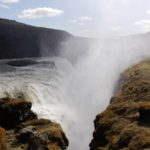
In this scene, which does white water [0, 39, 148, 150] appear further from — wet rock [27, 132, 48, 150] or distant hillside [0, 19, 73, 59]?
distant hillside [0, 19, 73, 59]

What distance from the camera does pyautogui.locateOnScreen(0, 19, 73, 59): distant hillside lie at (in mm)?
48188

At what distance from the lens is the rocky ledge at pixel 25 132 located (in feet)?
23.1

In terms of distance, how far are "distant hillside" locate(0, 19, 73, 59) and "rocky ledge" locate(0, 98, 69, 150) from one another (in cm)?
3657

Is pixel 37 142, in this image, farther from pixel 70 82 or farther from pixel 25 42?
pixel 25 42

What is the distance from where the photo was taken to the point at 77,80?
120 ft

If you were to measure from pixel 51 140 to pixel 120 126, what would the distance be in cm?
392

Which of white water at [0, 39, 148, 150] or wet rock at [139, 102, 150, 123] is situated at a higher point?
white water at [0, 39, 148, 150]

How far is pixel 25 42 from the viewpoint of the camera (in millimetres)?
55500

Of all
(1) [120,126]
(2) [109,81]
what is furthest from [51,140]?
(2) [109,81]

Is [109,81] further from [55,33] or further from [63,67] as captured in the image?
[55,33]

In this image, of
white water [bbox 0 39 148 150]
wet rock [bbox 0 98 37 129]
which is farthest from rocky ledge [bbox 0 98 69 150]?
white water [bbox 0 39 148 150]

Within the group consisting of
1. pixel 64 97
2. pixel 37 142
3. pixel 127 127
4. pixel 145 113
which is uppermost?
pixel 64 97

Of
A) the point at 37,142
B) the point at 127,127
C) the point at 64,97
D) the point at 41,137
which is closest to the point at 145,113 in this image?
the point at 127,127

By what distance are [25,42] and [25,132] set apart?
53082 millimetres
